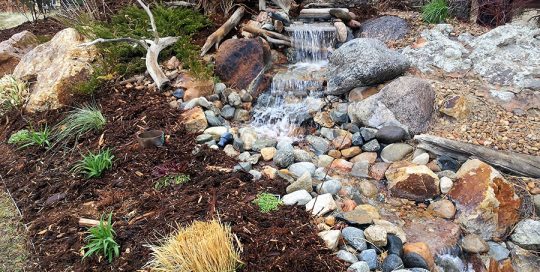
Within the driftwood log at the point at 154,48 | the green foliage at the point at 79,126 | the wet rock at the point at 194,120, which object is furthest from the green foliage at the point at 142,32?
the green foliage at the point at 79,126

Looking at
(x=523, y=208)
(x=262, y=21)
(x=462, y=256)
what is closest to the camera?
(x=462, y=256)

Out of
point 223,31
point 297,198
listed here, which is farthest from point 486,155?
point 223,31

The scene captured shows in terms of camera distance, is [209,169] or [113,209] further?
[209,169]

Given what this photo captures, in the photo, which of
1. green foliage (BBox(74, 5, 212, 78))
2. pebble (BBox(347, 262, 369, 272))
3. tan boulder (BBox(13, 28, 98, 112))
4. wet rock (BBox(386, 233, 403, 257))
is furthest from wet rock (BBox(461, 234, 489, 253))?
tan boulder (BBox(13, 28, 98, 112))

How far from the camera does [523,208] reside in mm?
3549

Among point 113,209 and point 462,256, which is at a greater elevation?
point 113,209

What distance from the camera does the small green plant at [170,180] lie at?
11.5 feet

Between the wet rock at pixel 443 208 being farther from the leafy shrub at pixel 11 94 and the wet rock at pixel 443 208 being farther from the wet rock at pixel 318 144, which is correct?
the leafy shrub at pixel 11 94

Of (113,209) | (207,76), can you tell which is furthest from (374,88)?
(113,209)

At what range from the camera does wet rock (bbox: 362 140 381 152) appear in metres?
4.33

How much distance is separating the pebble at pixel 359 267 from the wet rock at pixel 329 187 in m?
0.95

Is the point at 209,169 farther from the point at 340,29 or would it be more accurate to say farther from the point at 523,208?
the point at 340,29

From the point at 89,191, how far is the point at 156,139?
31.4 inches

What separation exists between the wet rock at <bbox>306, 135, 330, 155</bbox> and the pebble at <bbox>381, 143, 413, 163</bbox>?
63 cm
